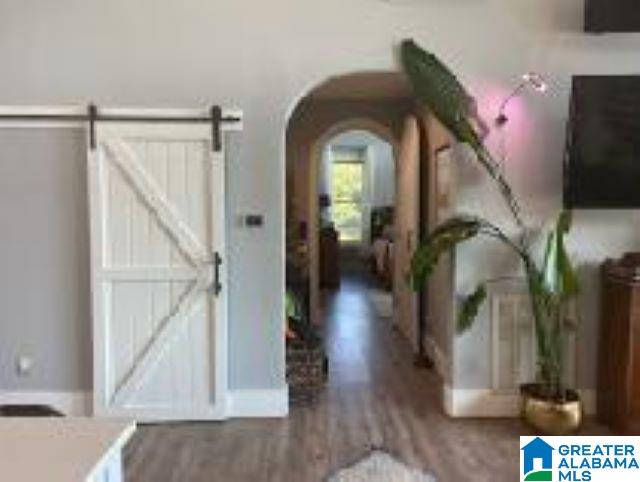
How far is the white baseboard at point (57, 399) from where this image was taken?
5.05m

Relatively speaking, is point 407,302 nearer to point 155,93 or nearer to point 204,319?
point 204,319

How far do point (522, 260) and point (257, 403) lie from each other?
6.61 feet

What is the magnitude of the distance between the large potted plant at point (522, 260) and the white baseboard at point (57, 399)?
7.74 ft

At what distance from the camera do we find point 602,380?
16.2 feet

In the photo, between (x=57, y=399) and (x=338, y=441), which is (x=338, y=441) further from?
(x=57, y=399)

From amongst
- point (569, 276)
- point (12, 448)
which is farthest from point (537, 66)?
point (12, 448)

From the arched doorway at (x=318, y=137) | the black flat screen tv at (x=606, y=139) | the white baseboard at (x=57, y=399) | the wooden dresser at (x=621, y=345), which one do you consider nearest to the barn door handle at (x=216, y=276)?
the white baseboard at (x=57, y=399)

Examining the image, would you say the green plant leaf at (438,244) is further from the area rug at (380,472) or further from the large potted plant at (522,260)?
the area rug at (380,472)

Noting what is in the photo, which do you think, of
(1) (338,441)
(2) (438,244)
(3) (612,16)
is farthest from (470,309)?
(3) (612,16)

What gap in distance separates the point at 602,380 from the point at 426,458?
1.43m

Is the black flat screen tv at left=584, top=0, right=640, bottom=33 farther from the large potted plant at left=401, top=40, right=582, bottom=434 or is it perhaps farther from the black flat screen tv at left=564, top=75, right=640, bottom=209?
the large potted plant at left=401, top=40, right=582, bottom=434

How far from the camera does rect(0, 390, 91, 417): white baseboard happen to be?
505 cm

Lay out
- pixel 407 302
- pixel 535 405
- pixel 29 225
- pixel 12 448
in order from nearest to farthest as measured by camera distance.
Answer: pixel 12 448
pixel 535 405
pixel 29 225
pixel 407 302

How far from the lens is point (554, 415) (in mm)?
4594
